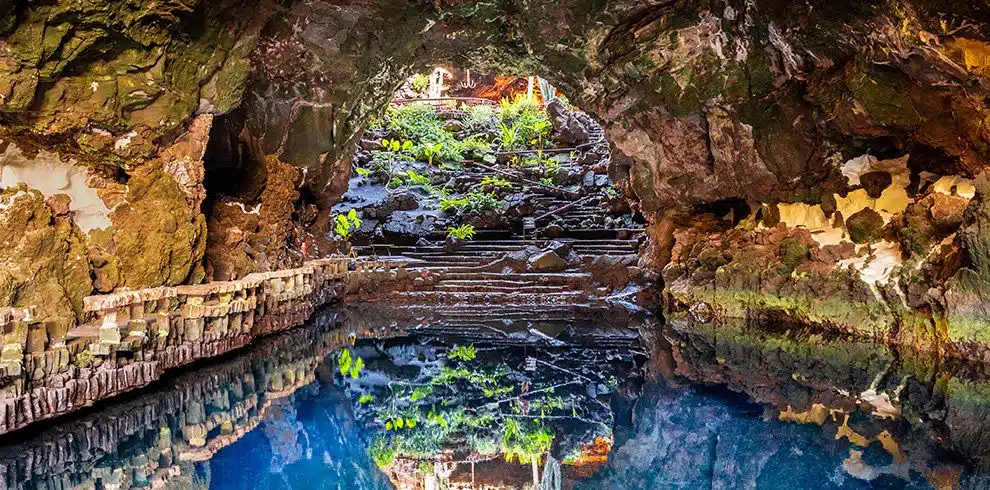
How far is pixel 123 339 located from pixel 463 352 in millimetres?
4694

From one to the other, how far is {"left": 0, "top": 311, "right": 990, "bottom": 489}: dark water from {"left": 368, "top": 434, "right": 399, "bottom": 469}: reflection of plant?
3cm

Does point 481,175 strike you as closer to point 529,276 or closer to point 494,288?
point 529,276

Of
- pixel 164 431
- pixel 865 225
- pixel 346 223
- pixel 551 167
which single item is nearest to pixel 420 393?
pixel 164 431

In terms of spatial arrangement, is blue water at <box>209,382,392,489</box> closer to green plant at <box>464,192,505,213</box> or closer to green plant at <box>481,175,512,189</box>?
green plant at <box>464,192,505,213</box>

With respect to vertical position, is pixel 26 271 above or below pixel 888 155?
below

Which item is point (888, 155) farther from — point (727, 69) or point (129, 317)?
point (129, 317)

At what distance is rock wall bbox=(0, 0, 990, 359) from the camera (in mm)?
7969

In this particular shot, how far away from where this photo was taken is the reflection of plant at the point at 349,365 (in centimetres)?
987

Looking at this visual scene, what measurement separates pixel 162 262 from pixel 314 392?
2.40 meters

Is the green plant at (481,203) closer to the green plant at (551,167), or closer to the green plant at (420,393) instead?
the green plant at (551,167)

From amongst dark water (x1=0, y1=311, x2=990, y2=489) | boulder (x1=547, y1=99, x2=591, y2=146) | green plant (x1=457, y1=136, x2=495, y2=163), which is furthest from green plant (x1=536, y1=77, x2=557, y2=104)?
dark water (x1=0, y1=311, x2=990, y2=489)

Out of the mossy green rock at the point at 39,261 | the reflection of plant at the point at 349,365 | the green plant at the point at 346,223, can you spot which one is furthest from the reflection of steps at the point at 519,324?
the mossy green rock at the point at 39,261

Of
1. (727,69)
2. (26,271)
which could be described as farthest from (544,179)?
(26,271)

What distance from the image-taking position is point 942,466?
18.8 feet
